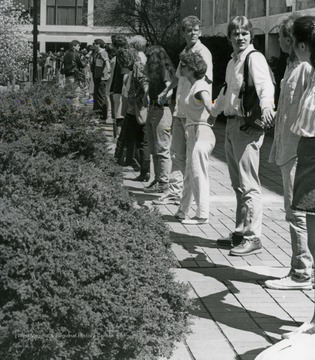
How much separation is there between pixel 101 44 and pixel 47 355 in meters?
18.1

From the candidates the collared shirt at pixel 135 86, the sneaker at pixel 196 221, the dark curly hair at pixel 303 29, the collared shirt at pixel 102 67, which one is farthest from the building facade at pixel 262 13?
the dark curly hair at pixel 303 29

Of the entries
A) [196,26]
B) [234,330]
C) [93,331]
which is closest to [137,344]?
[93,331]

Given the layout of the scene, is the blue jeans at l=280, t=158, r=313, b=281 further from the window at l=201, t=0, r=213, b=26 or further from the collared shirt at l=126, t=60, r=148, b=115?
the window at l=201, t=0, r=213, b=26

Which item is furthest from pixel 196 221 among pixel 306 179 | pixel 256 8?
pixel 256 8

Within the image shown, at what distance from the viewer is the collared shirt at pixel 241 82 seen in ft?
22.3

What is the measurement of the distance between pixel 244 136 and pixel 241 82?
0.44m

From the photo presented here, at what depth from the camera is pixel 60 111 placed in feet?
23.5

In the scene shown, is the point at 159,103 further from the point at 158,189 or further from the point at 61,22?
the point at 61,22

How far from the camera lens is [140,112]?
11.1 meters

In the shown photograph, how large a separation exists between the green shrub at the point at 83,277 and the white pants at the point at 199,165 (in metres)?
3.13

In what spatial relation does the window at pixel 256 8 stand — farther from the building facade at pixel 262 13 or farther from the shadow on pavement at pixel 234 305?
the shadow on pavement at pixel 234 305

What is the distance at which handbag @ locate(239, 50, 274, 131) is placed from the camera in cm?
686

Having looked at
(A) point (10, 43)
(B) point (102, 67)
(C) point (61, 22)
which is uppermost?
(C) point (61, 22)

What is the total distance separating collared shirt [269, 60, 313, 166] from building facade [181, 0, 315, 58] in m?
13.2
